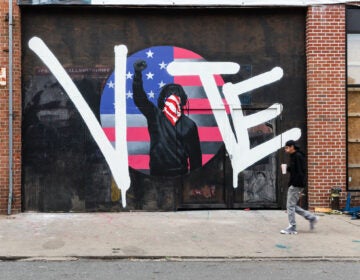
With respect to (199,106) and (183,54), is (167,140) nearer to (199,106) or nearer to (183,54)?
(199,106)

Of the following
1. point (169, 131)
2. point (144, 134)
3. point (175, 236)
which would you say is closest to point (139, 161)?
point (144, 134)

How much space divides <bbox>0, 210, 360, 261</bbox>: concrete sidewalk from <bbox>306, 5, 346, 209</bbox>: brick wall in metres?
0.99

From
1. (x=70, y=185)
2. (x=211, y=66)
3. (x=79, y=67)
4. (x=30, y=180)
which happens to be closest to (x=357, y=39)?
(x=211, y=66)

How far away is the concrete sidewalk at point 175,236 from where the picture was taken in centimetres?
812

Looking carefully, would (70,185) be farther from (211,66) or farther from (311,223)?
(311,223)

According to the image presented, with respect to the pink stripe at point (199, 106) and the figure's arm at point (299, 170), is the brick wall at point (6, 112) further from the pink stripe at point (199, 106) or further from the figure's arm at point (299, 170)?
the figure's arm at point (299, 170)

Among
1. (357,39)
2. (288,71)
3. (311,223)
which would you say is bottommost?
(311,223)

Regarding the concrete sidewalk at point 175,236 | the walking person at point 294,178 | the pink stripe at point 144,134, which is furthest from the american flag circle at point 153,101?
the walking person at point 294,178

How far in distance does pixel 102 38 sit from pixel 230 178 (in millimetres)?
4432

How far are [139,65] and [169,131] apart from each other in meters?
1.69

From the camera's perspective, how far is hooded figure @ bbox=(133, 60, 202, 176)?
1198cm

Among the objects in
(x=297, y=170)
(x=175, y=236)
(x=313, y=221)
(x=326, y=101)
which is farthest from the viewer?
(x=326, y=101)

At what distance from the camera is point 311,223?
983 centimetres

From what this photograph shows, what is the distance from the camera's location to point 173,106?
12.0 metres
